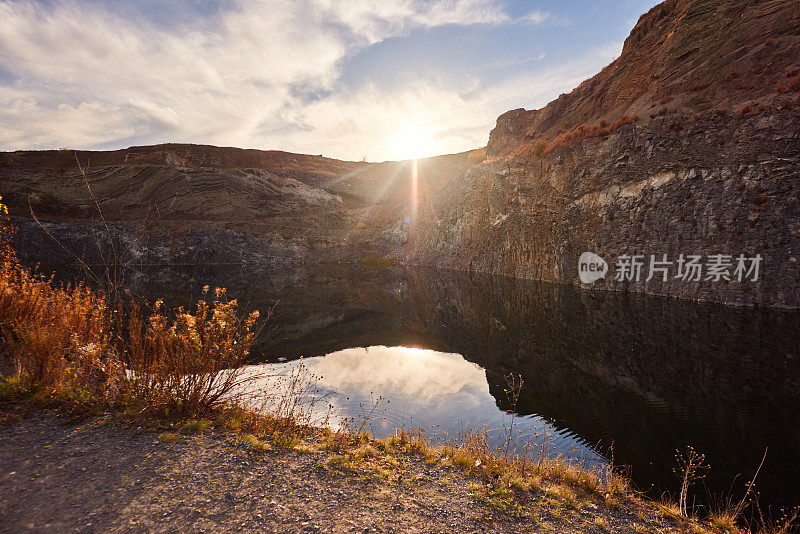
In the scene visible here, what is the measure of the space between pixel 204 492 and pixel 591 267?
30173 mm

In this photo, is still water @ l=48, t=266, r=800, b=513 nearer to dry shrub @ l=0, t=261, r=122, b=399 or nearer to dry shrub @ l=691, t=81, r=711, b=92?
dry shrub @ l=0, t=261, r=122, b=399

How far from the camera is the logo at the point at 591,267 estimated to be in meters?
27.7

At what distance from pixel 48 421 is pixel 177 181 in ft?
221

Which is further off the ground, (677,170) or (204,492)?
(677,170)

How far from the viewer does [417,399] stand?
32.9ft

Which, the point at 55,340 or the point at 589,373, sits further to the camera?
the point at 589,373

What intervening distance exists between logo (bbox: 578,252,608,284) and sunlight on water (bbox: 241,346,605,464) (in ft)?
62.4

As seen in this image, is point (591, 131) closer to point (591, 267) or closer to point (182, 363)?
point (591, 267)

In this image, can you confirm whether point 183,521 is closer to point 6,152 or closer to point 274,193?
point 274,193

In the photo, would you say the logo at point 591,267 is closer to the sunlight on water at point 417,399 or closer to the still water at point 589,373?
the still water at point 589,373

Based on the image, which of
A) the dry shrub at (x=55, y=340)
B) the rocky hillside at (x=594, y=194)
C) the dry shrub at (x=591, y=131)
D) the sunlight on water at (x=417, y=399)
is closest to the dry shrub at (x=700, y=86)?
the rocky hillside at (x=594, y=194)

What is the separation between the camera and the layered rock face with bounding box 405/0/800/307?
19.9m

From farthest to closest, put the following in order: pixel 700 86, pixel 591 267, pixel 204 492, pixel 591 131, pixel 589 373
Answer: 1. pixel 591 131
2. pixel 591 267
3. pixel 700 86
4. pixel 589 373
5. pixel 204 492

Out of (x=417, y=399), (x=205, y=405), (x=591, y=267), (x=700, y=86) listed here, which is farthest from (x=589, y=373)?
(x=700, y=86)
